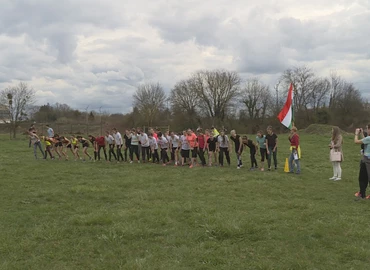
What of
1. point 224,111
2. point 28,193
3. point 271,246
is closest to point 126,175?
point 28,193

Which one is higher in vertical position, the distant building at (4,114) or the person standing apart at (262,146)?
the distant building at (4,114)

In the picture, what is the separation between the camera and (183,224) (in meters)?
6.94

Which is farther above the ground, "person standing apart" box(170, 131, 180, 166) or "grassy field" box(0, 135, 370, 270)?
"person standing apart" box(170, 131, 180, 166)

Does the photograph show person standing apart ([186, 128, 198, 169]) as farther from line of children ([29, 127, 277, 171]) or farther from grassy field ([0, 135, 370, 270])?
grassy field ([0, 135, 370, 270])

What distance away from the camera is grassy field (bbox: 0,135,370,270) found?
5203 millimetres

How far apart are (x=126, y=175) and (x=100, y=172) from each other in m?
1.58

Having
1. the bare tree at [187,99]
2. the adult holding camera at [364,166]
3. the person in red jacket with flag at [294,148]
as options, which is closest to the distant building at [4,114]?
the bare tree at [187,99]

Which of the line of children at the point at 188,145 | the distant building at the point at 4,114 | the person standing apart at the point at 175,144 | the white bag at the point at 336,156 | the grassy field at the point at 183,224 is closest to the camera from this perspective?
the grassy field at the point at 183,224

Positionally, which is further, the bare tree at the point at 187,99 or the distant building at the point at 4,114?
the bare tree at the point at 187,99

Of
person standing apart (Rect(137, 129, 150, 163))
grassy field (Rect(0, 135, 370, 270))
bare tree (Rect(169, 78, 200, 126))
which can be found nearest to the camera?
grassy field (Rect(0, 135, 370, 270))

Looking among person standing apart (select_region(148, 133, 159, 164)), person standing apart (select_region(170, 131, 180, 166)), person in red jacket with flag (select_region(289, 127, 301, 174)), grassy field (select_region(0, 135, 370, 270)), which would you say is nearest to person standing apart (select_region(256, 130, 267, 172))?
person in red jacket with flag (select_region(289, 127, 301, 174))

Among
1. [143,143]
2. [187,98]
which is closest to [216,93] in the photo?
[187,98]

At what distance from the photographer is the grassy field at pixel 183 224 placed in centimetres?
520

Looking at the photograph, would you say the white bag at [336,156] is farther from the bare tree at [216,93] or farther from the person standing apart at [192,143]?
the bare tree at [216,93]
